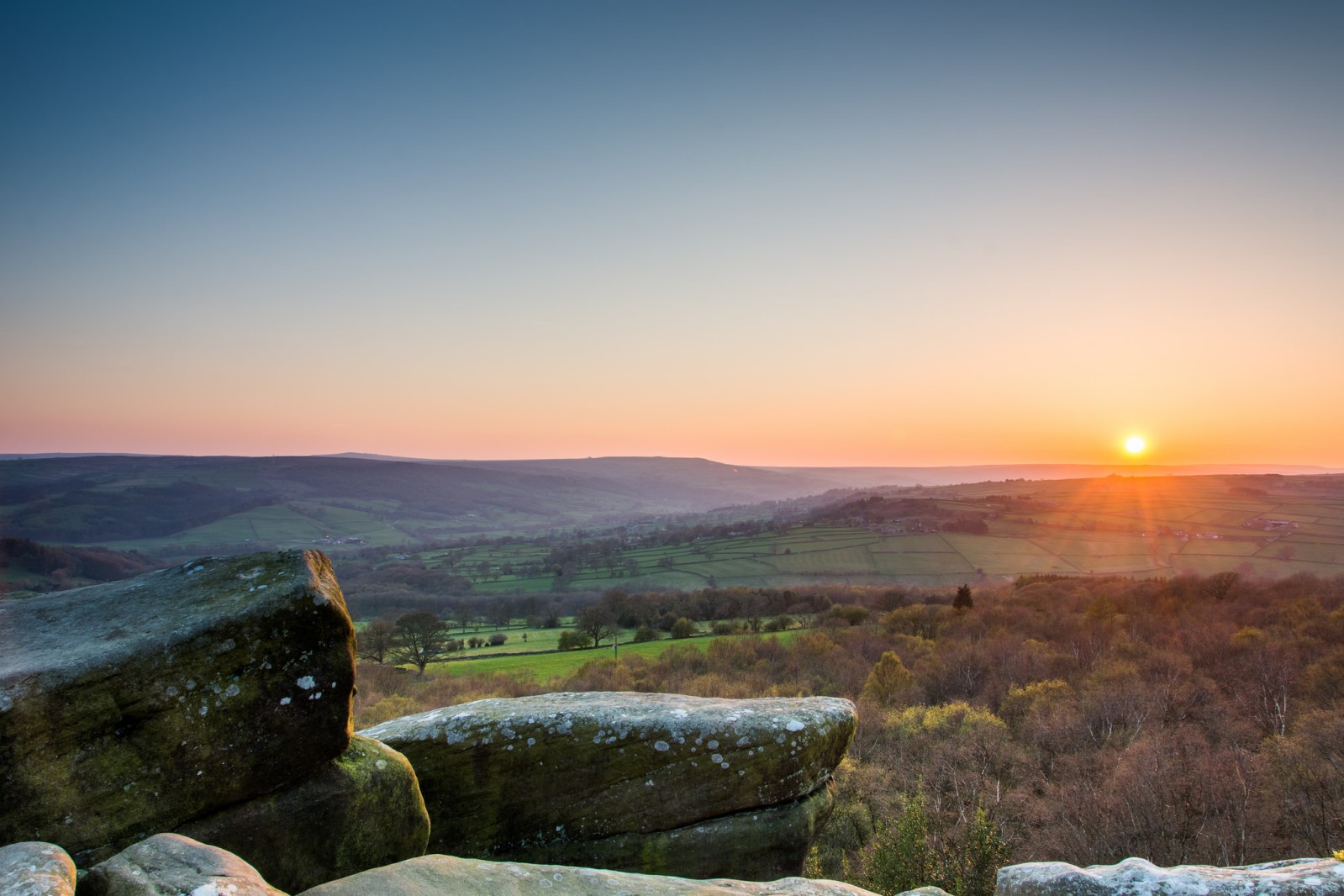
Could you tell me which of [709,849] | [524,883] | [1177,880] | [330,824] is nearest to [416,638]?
[709,849]

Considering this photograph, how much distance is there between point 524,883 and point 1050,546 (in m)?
120

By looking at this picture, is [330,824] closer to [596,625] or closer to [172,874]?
[172,874]

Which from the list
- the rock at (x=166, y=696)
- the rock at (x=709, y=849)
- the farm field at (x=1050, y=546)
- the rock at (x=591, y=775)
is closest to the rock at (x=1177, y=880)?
the rock at (x=591, y=775)

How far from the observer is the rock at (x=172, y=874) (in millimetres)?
4258

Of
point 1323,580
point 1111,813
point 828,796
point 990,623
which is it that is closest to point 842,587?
point 990,623

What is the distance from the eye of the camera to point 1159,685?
36.2m

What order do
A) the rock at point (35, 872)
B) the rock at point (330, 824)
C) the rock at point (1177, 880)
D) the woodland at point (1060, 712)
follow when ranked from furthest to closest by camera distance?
1. the woodland at point (1060, 712)
2. the rock at point (330, 824)
3. the rock at point (1177, 880)
4. the rock at point (35, 872)

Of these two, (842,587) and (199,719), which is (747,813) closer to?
(199,719)

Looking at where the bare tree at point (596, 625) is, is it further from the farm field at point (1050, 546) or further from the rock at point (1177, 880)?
the rock at point (1177, 880)

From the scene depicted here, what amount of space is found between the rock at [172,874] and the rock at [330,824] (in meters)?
1.91

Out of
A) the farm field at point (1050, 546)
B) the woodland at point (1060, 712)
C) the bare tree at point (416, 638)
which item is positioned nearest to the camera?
the woodland at point (1060, 712)

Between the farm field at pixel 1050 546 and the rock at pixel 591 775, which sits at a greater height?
the rock at pixel 591 775

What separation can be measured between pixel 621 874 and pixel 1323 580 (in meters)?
84.1

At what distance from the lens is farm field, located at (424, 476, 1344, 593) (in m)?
87.8
